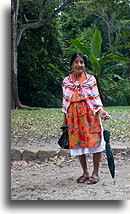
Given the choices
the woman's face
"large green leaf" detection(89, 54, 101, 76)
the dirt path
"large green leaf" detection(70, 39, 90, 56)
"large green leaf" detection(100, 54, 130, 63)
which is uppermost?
"large green leaf" detection(70, 39, 90, 56)

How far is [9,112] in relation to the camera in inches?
108

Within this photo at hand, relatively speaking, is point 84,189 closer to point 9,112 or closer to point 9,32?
point 9,112

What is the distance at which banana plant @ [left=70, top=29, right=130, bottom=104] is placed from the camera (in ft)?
8.97

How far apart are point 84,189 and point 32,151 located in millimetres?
710

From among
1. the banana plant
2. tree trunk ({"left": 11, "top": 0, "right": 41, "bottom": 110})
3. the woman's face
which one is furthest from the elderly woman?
tree trunk ({"left": 11, "top": 0, "right": 41, "bottom": 110})

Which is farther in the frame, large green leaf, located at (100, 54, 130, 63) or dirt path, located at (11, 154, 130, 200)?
large green leaf, located at (100, 54, 130, 63)

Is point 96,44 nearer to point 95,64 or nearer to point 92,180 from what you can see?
point 95,64

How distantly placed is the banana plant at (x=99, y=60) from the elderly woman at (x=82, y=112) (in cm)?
Result: 37

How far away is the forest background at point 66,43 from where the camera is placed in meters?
2.88

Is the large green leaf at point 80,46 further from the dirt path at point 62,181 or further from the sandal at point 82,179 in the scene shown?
the sandal at point 82,179

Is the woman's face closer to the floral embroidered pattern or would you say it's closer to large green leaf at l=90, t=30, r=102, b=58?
the floral embroidered pattern

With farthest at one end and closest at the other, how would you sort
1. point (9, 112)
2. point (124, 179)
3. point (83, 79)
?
point (9, 112), point (124, 179), point (83, 79)

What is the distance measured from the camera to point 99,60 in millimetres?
2828

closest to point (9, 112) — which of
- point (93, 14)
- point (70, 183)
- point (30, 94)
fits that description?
point (30, 94)
